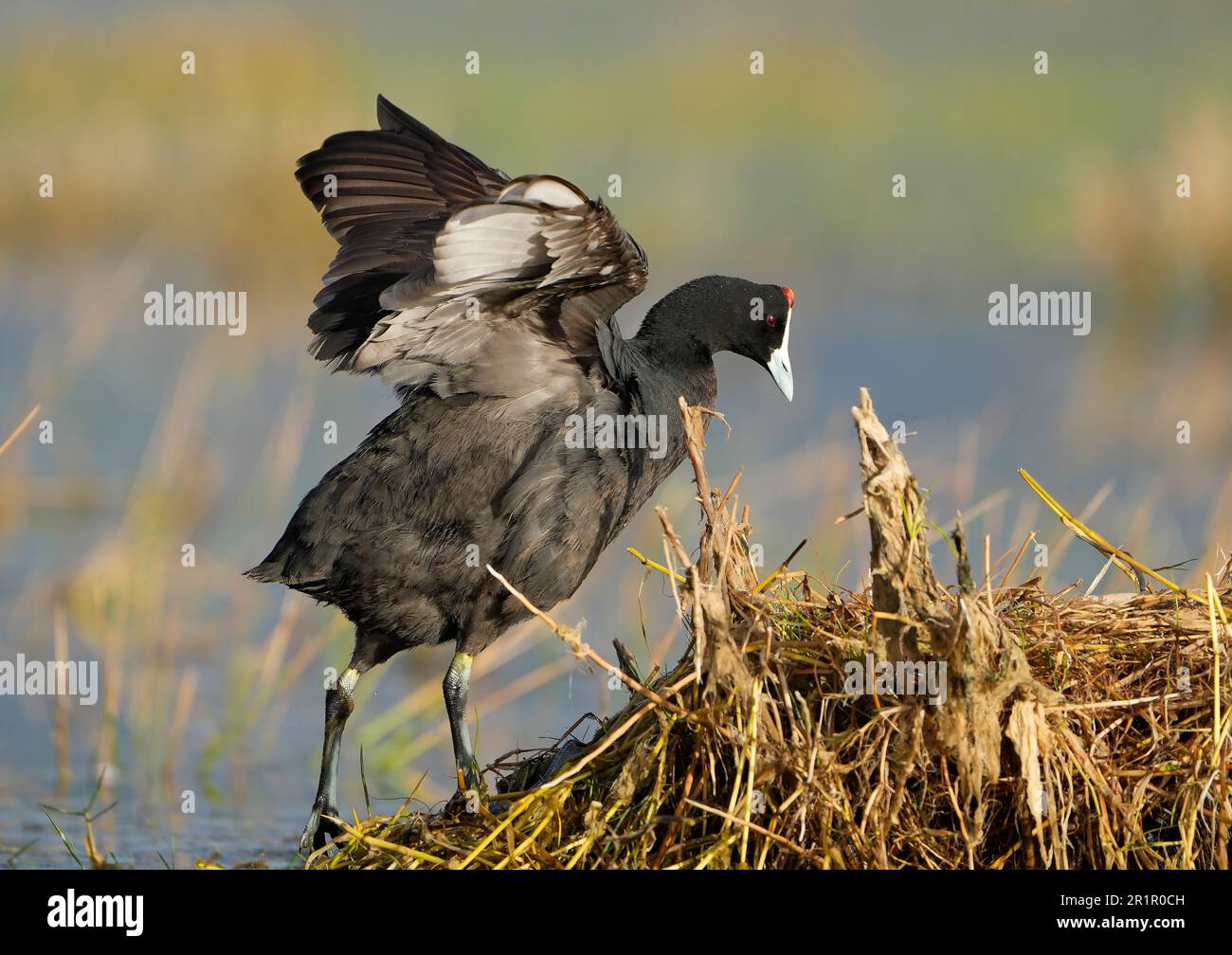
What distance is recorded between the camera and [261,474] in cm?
942

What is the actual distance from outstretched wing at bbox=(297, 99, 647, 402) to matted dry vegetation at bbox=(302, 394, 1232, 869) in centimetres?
85

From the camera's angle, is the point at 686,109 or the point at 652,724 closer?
the point at 652,724

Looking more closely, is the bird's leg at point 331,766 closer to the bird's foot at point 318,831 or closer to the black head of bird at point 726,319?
the bird's foot at point 318,831

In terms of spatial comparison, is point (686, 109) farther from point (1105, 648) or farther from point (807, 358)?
point (1105, 648)

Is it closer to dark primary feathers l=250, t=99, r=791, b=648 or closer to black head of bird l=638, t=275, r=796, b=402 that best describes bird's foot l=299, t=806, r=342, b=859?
dark primary feathers l=250, t=99, r=791, b=648

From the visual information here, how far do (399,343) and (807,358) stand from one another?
5954mm

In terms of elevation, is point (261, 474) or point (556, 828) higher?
point (261, 474)

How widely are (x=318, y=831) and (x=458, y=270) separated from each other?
6.44 feet

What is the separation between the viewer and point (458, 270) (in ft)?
16.3

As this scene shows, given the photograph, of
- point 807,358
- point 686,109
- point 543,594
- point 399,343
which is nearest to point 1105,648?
point 543,594

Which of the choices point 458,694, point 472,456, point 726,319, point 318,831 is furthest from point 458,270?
point 318,831

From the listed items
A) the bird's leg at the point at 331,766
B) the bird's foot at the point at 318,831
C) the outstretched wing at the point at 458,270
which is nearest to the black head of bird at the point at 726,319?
the outstretched wing at the point at 458,270

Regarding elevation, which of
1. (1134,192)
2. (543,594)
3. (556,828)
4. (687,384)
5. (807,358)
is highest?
(1134,192)

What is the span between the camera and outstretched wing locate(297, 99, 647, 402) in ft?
16.1
